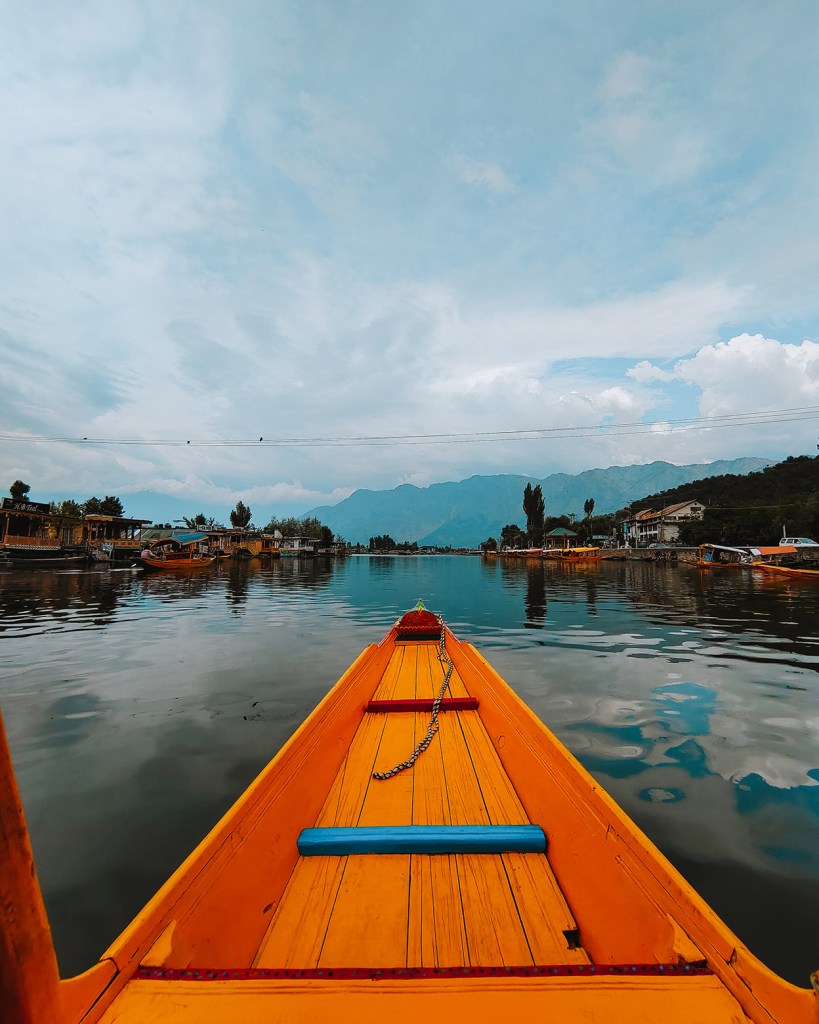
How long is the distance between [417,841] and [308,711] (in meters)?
4.52

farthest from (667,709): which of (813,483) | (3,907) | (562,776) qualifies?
(813,483)

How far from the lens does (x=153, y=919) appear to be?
6.45ft

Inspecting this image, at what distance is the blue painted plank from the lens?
10.6ft

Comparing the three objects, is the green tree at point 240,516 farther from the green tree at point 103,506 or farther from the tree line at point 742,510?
the tree line at point 742,510

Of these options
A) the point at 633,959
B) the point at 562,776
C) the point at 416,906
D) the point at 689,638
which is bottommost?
the point at 689,638

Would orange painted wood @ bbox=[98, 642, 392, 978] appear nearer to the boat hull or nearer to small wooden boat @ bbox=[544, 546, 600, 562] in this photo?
the boat hull

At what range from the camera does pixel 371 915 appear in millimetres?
2748

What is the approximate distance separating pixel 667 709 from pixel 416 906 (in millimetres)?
6196

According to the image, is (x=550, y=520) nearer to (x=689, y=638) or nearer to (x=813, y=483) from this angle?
(x=813, y=483)

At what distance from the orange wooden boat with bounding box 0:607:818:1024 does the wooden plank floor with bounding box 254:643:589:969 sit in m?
0.01

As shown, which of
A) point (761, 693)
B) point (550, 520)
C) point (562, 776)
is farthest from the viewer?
point (550, 520)

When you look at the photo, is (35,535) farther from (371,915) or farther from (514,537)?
(514,537)

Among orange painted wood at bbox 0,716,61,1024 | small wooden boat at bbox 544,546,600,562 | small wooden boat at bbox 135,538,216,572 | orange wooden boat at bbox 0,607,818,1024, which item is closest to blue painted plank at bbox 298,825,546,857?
orange wooden boat at bbox 0,607,818,1024

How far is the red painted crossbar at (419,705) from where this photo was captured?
20.5ft
